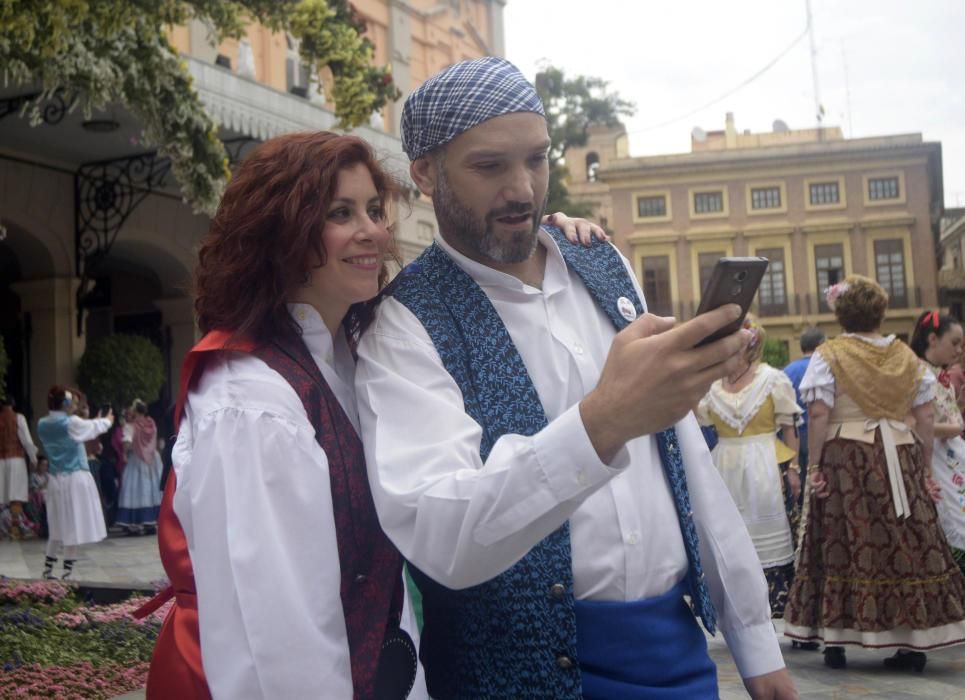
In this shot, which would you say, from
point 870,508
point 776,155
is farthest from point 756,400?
point 776,155

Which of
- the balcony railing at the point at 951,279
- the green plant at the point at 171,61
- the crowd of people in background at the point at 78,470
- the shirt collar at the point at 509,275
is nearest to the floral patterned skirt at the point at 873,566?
the green plant at the point at 171,61

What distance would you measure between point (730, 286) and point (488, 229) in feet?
2.08

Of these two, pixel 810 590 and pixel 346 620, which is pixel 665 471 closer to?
pixel 346 620

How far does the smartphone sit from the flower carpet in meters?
3.99

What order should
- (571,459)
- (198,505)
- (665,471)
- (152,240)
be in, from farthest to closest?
(152,240) < (665,471) < (198,505) < (571,459)

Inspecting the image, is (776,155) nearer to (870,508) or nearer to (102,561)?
(102,561)

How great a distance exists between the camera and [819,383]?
19.2ft

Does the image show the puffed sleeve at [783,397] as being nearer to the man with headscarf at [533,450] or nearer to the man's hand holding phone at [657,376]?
the man with headscarf at [533,450]

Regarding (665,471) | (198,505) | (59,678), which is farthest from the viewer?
(59,678)

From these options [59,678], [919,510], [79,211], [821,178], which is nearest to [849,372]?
[919,510]

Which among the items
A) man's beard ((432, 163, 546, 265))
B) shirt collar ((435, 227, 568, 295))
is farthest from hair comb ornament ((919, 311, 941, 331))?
man's beard ((432, 163, 546, 265))

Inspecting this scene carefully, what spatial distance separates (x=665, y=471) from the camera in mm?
1928

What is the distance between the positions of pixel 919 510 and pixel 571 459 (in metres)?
4.77

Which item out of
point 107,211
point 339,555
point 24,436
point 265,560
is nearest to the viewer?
point 265,560
